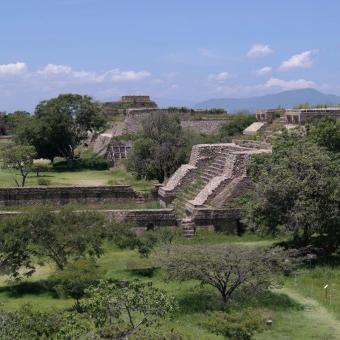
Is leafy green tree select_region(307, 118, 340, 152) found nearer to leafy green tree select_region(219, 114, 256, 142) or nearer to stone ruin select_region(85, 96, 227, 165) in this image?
stone ruin select_region(85, 96, 227, 165)

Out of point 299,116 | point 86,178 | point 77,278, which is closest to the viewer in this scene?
point 77,278

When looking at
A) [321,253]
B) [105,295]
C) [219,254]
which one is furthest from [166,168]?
[105,295]

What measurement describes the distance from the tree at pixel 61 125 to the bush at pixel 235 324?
38095mm

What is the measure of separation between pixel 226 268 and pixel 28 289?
662 cm

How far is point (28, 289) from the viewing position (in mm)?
19953

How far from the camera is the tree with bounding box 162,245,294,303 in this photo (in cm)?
1692

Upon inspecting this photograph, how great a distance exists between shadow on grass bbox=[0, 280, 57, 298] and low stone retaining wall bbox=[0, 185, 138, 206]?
1154 centimetres

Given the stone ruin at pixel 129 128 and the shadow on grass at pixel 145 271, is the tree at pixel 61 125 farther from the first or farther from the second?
the shadow on grass at pixel 145 271

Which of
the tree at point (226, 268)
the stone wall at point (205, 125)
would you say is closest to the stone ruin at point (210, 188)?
the tree at point (226, 268)

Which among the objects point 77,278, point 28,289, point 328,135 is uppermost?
point 328,135

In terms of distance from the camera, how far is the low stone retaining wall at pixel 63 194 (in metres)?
31.7

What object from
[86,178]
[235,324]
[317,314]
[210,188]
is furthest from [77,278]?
[86,178]

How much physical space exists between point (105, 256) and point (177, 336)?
11831 mm

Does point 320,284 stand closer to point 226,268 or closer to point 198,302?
point 226,268
